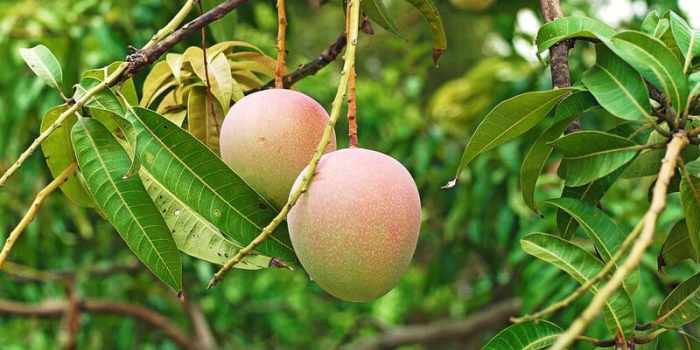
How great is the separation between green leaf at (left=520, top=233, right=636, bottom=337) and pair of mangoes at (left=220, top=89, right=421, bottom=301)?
3.6 inches

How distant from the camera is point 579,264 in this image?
0.65 m

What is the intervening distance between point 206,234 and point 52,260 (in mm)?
1882

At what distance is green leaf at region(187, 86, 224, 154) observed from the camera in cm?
78

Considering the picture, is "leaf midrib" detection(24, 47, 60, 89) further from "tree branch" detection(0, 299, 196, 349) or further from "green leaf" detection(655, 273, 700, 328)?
"tree branch" detection(0, 299, 196, 349)

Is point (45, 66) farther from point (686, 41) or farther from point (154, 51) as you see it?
point (686, 41)

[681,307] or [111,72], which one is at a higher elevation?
[111,72]

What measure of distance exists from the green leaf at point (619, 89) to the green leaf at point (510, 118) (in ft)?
0.08

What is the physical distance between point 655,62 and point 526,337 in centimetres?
22

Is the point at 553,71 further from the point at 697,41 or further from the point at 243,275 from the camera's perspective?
the point at 243,275

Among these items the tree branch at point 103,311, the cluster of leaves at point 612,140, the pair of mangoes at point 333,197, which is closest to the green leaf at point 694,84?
the cluster of leaves at point 612,140

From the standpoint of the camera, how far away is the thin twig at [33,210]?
0.64 m

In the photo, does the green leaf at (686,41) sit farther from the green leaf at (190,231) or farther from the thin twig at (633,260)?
the green leaf at (190,231)

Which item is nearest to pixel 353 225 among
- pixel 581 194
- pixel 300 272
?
pixel 581 194

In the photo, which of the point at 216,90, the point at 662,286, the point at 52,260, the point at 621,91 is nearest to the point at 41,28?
the point at 52,260
